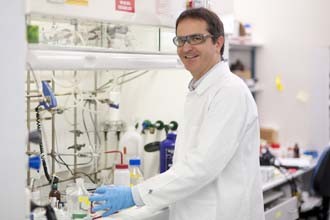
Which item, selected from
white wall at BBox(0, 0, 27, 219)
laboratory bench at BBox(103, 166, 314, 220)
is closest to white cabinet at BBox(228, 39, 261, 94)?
laboratory bench at BBox(103, 166, 314, 220)

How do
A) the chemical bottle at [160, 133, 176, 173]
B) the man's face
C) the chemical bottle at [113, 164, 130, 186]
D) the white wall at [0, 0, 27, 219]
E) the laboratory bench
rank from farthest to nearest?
the laboratory bench, the chemical bottle at [160, 133, 176, 173], the chemical bottle at [113, 164, 130, 186], the man's face, the white wall at [0, 0, 27, 219]

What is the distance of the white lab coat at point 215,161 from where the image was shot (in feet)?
5.40

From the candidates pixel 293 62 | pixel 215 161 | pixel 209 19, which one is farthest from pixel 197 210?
pixel 293 62

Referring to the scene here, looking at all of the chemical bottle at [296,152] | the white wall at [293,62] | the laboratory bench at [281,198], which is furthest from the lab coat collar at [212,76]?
the white wall at [293,62]

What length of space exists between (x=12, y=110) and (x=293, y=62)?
299 cm

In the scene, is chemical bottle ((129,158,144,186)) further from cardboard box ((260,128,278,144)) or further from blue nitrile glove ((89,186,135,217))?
cardboard box ((260,128,278,144))

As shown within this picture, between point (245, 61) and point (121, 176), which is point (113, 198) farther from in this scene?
point (245, 61)

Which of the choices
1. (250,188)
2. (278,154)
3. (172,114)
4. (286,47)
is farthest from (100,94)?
(286,47)

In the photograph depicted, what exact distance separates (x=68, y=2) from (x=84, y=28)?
25 centimetres

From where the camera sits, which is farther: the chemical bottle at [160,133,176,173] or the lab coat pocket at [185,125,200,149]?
the chemical bottle at [160,133,176,173]

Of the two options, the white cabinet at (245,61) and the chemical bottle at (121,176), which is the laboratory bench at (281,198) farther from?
the chemical bottle at (121,176)

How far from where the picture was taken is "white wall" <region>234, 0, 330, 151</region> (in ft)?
12.0

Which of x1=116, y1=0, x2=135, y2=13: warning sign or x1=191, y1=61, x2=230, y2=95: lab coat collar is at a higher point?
x1=116, y1=0, x2=135, y2=13: warning sign

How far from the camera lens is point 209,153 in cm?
163
